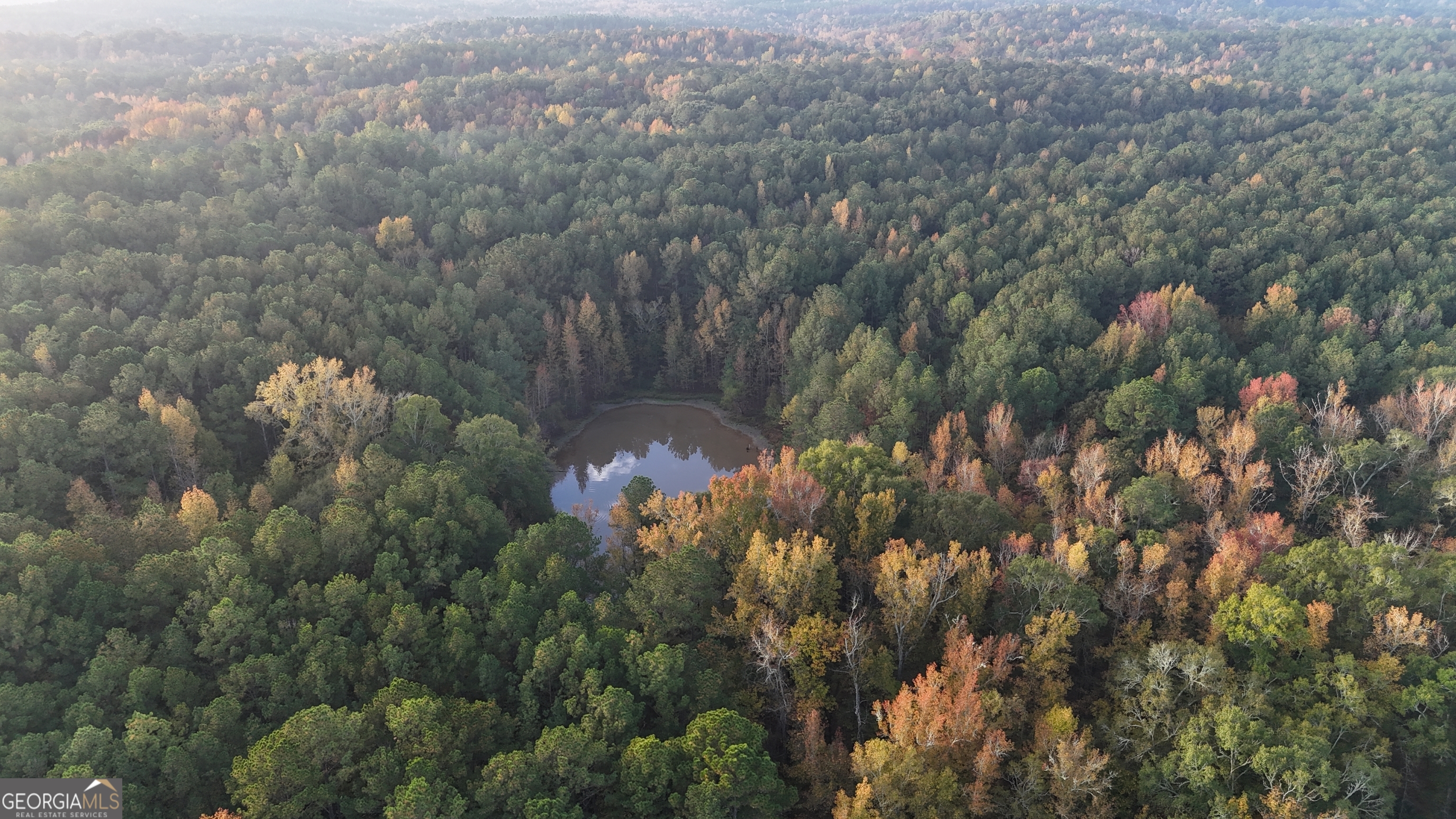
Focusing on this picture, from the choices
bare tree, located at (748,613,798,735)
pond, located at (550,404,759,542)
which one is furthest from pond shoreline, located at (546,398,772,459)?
bare tree, located at (748,613,798,735)

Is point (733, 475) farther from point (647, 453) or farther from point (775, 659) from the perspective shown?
point (775, 659)

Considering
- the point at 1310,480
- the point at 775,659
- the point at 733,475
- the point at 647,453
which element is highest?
the point at 1310,480

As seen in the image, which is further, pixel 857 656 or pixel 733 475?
pixel 733 475

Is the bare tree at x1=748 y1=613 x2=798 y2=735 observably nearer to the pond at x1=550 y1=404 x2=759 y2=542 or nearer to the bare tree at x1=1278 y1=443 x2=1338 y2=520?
the pond at x1=550 y1=404 x2=759 y2=542

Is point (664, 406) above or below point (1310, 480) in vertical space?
below

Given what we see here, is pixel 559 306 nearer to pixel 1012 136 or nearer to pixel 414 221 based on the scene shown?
pixel 414 221

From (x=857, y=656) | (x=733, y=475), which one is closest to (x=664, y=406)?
(x=733, y=475)
